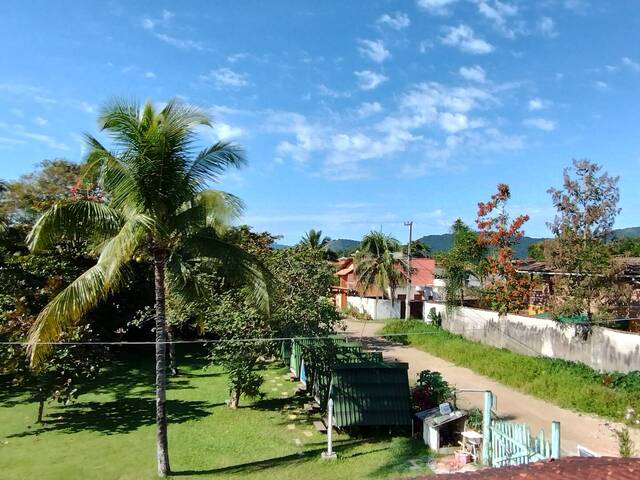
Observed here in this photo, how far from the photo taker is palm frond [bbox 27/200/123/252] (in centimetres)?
861

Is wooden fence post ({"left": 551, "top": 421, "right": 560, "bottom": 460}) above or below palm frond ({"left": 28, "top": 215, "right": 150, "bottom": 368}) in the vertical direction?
below

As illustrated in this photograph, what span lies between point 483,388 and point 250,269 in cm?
1003

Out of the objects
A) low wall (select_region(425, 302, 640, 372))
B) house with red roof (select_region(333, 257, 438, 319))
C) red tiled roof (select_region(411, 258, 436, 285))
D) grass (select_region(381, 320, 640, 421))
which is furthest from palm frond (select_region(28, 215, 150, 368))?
red tiled roof (select_region(411, 258, 436, 285))

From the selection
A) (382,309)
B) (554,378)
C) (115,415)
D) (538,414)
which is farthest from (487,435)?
(382,309)

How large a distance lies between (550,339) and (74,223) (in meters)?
16.6

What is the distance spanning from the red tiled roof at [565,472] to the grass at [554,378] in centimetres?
1017

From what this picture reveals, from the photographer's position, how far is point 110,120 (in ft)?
29.5

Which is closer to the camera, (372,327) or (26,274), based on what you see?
(26,274)

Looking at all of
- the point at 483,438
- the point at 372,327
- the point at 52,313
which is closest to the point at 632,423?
the point at 483,438

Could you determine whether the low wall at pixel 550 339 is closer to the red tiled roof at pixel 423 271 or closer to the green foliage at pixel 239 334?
the green foliage at pixel 239 334

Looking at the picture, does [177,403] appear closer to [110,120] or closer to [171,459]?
[171,459]

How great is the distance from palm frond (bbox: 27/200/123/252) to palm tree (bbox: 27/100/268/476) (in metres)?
0.02

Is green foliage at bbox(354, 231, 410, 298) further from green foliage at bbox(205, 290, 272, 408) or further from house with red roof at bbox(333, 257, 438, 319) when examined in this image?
green foliage at bbox(205, 290, 272, 408)

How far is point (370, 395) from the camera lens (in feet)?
38.3
